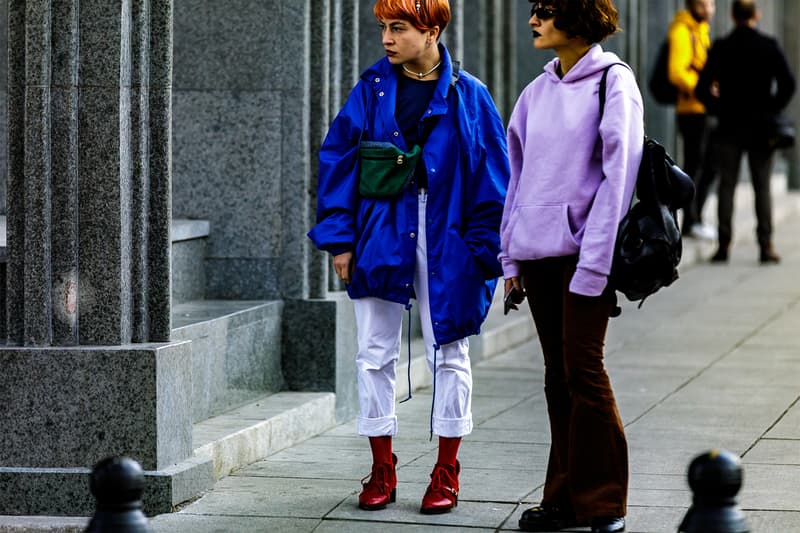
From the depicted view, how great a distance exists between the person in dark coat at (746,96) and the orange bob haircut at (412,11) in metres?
8.82

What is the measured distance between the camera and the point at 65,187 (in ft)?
19.2

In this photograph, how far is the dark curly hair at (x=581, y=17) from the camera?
17.8 feet

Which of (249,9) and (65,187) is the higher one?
(249,9)

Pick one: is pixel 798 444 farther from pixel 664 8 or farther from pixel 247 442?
pixel 664 8

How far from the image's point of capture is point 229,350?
719cm

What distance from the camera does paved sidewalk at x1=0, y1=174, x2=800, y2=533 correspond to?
Result: 5812 mm

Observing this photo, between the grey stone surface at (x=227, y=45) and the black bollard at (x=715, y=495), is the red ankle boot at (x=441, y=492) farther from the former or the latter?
the grey stone surface at (x=227, y=45)

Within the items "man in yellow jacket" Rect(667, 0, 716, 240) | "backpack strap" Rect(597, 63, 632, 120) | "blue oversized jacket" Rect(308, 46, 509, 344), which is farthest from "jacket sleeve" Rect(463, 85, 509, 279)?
"man in yellow jacket" Rect(667, 0, 716, 240)

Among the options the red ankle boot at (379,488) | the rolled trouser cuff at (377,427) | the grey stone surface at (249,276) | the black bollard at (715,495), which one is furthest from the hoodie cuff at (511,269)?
the grey stone surface at (249,276)

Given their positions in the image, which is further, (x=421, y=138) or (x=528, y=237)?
(x=421, y=138)

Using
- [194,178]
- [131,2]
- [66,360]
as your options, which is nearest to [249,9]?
[194,178]

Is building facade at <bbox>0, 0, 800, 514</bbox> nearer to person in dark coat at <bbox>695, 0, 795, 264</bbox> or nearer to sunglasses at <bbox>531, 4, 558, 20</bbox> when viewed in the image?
sunglasses at <bbox>531, 4, 558, 20</bbox>

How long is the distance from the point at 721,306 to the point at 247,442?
6.34m

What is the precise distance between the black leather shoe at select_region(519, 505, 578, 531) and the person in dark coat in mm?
9180
